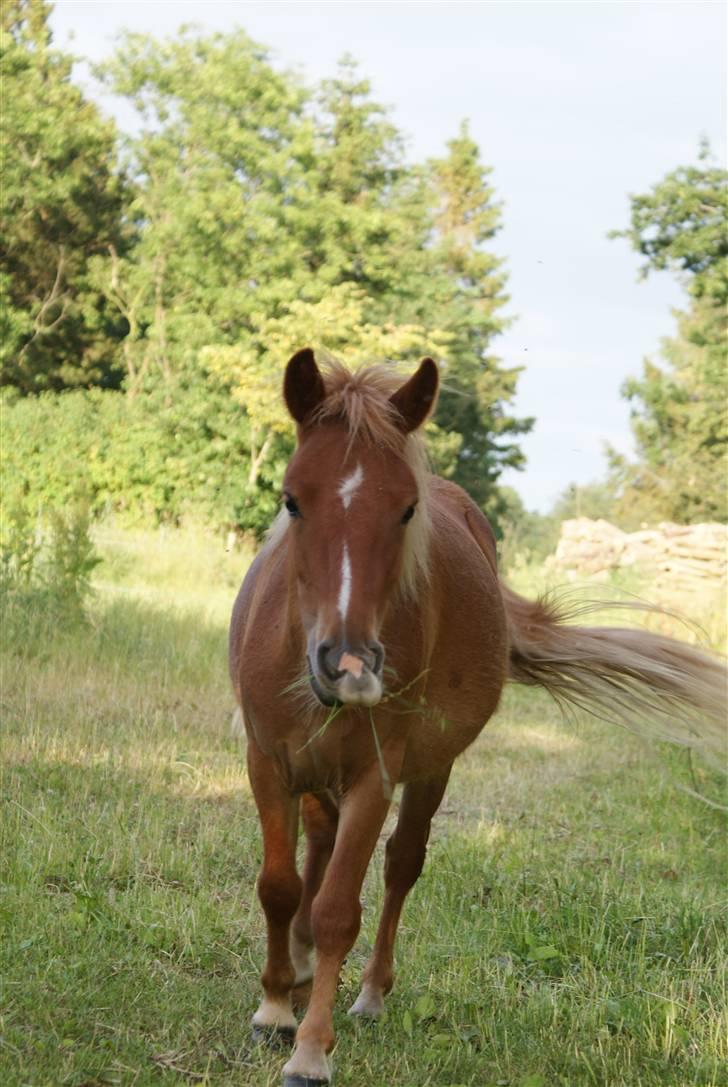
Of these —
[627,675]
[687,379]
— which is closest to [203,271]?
[687,379]

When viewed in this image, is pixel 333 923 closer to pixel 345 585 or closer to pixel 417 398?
pixel 345 585

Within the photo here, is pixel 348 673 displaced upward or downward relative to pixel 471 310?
downward

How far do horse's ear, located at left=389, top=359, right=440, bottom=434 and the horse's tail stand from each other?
202cm

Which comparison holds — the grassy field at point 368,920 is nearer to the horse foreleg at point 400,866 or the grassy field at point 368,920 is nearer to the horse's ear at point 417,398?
the horse foreleg at point 400,866

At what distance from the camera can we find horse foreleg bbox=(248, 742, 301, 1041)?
373 cm

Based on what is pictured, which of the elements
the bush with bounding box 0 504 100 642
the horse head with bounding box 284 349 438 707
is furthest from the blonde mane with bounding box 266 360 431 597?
the bush with bounding box 0 504 100 642

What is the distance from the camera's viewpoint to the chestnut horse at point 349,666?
316cm

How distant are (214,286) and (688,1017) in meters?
31.5

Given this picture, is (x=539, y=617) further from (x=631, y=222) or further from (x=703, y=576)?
(x=631, y=222)

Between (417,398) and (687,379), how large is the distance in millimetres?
34996

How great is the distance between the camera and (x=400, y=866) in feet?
14.6

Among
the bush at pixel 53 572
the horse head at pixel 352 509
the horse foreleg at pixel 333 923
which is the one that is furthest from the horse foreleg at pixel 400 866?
the bush at pixel 53 572

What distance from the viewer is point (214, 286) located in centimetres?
3375

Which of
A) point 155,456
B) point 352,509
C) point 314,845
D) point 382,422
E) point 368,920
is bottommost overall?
point 368,920
